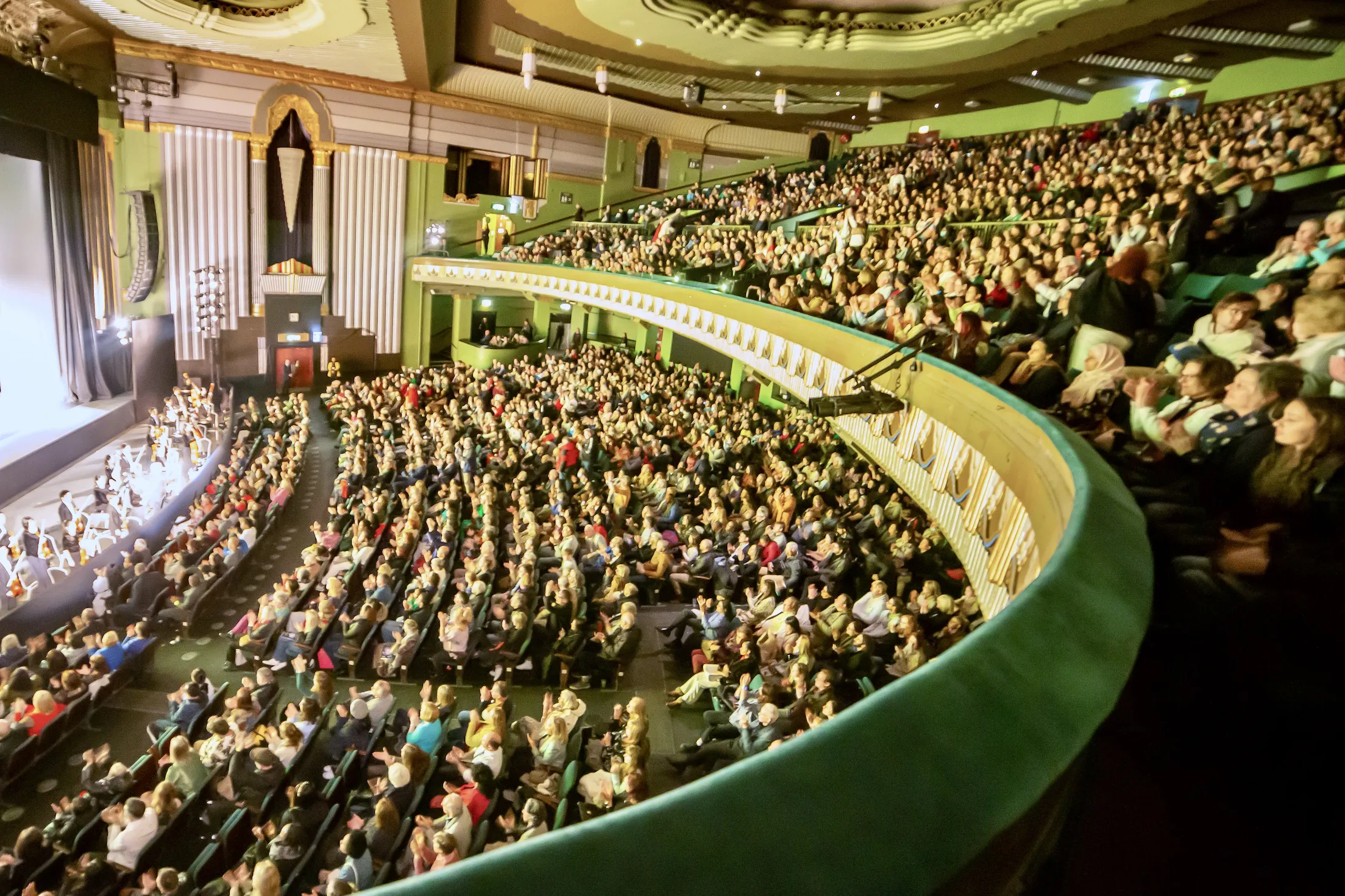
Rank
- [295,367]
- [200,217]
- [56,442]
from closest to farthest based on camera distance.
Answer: [56,442], [200,217], [295,367]

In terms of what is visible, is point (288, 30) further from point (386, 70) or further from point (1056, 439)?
point (1056, 439)

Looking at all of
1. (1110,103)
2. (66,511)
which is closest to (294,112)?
(66,511)

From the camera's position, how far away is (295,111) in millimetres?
16578

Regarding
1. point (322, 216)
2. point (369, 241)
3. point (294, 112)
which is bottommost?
point (369, 241)

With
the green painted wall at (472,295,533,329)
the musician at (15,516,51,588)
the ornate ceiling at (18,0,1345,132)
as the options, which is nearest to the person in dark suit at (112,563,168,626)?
the musician at (15,516,51,588)

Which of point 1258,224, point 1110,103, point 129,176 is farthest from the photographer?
point 129,176

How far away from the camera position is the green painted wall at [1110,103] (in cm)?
1123

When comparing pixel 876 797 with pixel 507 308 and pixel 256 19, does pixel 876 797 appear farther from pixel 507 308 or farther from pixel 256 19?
pixel 507 308

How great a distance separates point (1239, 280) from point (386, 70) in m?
16.8

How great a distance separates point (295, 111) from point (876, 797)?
791 inches

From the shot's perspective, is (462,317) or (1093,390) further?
(462,317)

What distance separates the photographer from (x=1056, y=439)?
2453 mm

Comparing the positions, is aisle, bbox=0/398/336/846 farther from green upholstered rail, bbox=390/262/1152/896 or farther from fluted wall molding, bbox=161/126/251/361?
fluted wall molding, bbox=161/126/251/361

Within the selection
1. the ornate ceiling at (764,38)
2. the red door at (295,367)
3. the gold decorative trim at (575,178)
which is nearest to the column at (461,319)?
the red door at (295,367)
